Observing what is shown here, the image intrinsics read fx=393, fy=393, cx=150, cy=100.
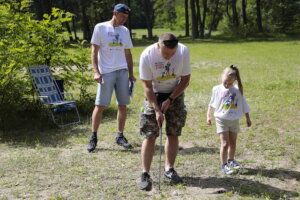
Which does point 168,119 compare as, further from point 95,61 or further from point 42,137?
point 42,137

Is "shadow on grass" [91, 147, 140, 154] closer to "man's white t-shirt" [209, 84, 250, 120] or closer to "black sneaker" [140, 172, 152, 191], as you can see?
"black sneaker" [140, 172, 152, 191]

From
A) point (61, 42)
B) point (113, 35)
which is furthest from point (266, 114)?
point (61, 42)

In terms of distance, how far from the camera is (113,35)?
5.74m

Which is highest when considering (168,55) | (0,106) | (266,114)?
(168,55)

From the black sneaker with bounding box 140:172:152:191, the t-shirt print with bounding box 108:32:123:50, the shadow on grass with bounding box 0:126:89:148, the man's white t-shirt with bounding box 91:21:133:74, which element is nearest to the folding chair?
the shadow on grass with bounding box 0:126:89:148

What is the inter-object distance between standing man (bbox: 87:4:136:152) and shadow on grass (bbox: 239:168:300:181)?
1875 millimetres

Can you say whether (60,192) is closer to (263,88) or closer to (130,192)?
(130,192)

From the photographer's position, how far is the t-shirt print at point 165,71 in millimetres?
4121

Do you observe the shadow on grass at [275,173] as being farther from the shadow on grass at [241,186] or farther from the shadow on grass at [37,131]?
the shadow on grass at [37,131]

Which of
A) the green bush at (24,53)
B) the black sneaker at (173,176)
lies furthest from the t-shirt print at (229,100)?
the green bush at (24,53)

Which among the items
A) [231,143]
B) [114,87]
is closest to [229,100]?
[231,143]

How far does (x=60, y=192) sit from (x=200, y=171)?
5.62 feet

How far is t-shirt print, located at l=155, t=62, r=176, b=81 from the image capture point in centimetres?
412

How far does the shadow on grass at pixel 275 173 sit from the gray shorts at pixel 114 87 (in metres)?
2.08
